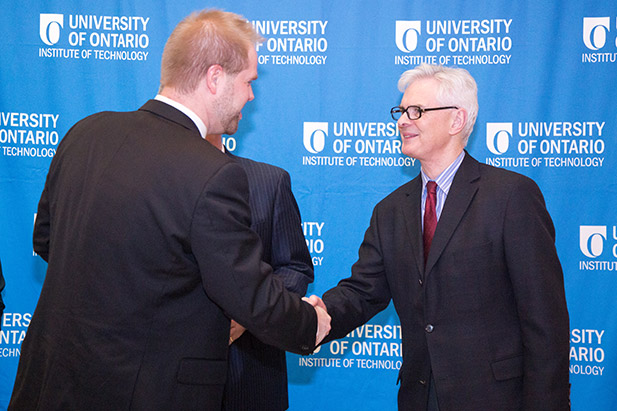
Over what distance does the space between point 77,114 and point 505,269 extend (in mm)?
3117

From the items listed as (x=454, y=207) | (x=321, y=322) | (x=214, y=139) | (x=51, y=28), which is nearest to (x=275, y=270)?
(x=321, y=322)

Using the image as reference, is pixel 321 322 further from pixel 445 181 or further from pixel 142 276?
pixel 142 276

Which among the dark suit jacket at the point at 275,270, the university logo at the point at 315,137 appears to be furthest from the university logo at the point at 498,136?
the dark suit jacket at the point at 275,270

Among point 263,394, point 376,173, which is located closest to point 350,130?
point 376,173

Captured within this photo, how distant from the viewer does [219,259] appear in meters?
1.60

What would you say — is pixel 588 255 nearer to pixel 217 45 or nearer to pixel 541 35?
pixel 541 35

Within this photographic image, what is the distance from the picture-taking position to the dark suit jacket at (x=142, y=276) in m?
1.56

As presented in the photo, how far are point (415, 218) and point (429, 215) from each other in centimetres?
6

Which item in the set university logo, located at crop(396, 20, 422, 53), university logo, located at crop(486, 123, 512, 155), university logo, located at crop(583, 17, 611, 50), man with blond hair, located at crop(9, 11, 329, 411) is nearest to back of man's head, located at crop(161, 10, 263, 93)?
man with blond hair, located at crop(9, 11, 329, 411)

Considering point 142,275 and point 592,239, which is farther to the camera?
point 592,239

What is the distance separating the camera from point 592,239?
144 inches

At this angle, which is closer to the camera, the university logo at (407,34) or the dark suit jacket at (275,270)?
the dark suit jacket at (275,270)

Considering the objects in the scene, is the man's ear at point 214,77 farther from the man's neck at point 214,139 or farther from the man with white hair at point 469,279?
the man with white hair at point 469,279

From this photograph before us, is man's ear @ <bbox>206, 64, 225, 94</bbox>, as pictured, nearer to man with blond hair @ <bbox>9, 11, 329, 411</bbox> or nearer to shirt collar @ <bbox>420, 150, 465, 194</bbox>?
man with blond hair @ <bbox>9, 11, 329, 411</bbox>
